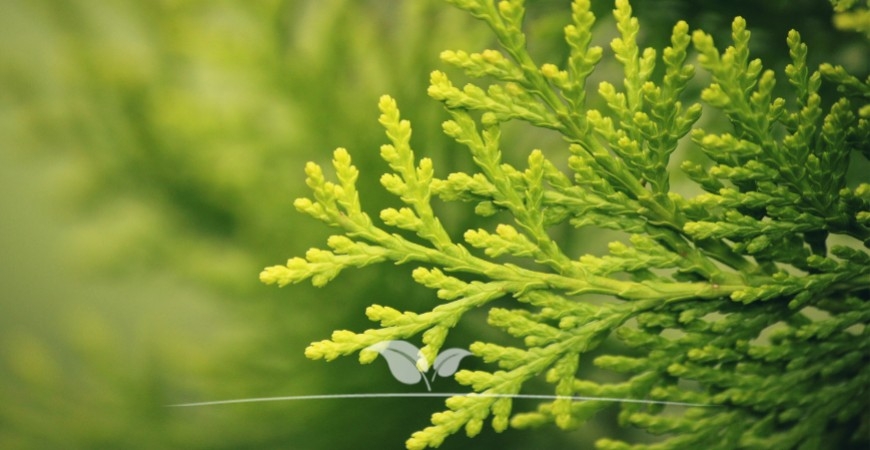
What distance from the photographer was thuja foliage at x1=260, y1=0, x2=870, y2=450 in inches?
19.7

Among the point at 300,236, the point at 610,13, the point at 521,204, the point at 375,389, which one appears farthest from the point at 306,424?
the point at 610,13

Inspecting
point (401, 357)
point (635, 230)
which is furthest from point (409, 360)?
point (635, 230)

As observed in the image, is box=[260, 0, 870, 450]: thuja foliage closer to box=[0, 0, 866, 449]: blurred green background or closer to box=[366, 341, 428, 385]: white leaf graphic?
box=[366, 341, 428, 385]: white leaf graphic

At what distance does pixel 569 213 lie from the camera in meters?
0.54

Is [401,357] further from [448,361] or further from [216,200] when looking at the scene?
[216,200]

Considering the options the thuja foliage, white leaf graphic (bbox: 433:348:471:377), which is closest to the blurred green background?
white leaf graphic (bbox: 433:348:471:377)

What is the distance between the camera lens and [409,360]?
576 mm

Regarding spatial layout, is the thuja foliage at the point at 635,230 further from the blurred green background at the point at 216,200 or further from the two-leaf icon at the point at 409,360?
the blurred green background at the point at 216,200

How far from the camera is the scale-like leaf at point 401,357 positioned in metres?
0.55

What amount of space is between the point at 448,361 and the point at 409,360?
0.06m

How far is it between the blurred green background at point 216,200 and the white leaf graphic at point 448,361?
0.25 feet

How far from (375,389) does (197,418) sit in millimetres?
198

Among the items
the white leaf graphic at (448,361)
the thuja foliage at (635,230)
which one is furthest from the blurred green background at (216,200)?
the thuja foliage at (635,230)

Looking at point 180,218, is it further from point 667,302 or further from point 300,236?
point 667,302
